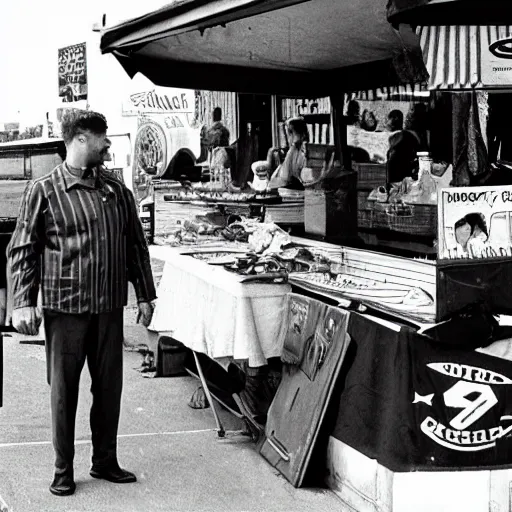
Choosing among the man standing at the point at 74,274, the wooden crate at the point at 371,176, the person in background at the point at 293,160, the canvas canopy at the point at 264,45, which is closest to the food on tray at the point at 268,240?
the canvas canopy at the point at 264,45

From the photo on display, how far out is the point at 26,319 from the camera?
5223mm

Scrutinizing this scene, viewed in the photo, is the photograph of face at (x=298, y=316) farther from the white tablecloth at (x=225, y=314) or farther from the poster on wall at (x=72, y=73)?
the poster on wall at (x=72, y=73)

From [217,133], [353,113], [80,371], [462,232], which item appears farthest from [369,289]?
[217,133]

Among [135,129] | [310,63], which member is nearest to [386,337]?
[310,63]

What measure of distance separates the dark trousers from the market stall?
954 mm

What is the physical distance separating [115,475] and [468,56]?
2.77 meters

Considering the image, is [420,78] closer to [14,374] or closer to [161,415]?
[161,415]

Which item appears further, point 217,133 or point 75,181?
point 217,133

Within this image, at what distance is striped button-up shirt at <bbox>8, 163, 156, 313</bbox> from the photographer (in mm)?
5242

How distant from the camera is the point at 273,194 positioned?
28.0ft

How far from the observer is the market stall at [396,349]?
15.5 feet

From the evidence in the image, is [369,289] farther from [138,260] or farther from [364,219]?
[364,219]

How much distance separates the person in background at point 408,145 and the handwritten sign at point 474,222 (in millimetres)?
3077

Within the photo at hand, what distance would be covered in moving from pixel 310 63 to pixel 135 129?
17.9 feet
